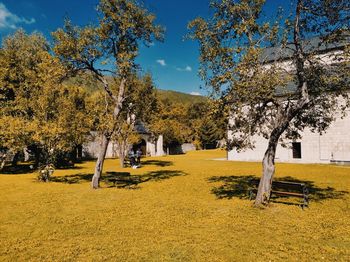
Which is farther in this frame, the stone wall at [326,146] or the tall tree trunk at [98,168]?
the stone wall at [326,146]

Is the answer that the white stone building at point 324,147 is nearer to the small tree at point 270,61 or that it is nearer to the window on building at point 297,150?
the window on building at point 297,150

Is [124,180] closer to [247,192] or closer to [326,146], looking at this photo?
[247,192]

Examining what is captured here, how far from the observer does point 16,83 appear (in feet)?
101

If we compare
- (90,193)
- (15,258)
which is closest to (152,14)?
(90,193)

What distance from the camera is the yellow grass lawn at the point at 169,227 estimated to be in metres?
7.70

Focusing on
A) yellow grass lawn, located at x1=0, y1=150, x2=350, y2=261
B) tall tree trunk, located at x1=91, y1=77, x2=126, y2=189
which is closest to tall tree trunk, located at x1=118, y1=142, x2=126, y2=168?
tall tree trunk, located at x1=91, y1=77, x2=126, y2=189

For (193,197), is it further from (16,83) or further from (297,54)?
(16,83)

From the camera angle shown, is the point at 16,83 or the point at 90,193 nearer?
the point at 90,193

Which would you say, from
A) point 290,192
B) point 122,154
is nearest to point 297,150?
point 122,154

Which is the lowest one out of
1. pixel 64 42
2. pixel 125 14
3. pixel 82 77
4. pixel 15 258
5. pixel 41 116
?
pixel 15 258

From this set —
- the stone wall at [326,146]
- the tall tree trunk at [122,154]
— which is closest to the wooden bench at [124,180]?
the tall tree trunk at [122,154]

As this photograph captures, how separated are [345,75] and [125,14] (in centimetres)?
1368

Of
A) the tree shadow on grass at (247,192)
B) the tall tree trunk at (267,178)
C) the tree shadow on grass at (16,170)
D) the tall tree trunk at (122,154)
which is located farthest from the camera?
the tall tree trunk at (122,154)

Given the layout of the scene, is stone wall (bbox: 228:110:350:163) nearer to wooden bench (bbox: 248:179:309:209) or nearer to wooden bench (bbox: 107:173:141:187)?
wooden bench (bbox: 248:179:309:209)
